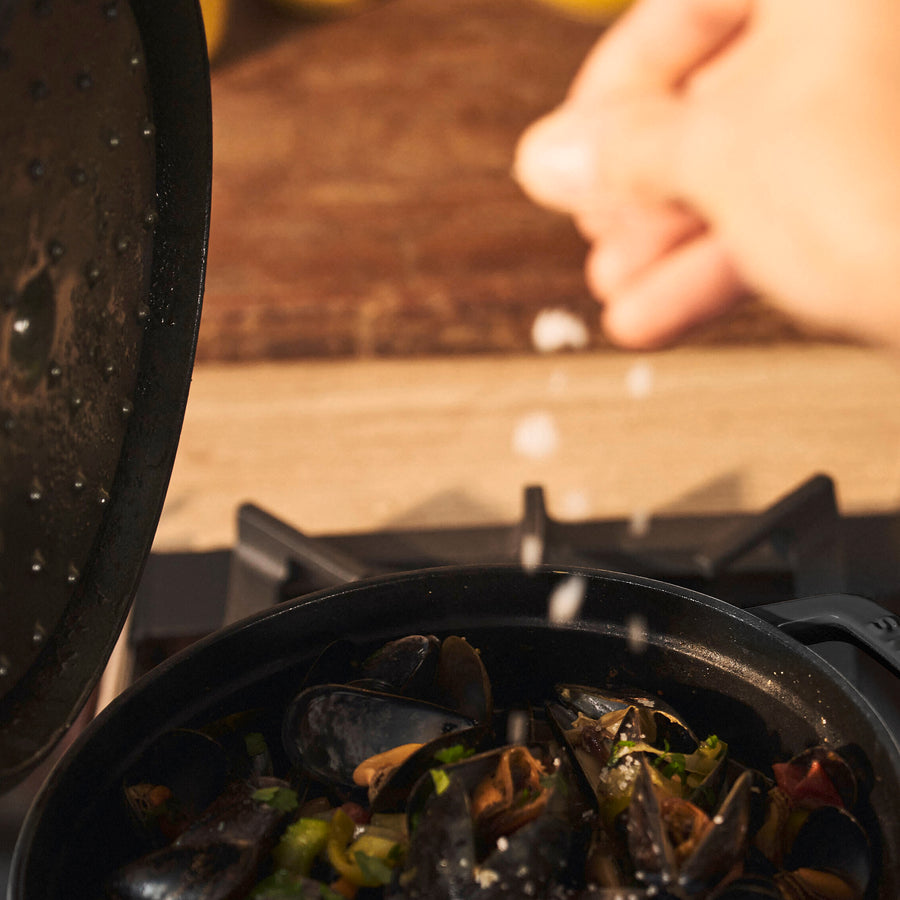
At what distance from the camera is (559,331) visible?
4.82 feet

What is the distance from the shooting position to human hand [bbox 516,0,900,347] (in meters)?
1.08

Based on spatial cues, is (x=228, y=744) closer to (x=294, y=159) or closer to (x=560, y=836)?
(x=560, y=836)

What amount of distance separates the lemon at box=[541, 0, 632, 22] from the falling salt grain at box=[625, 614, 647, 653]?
1920mm

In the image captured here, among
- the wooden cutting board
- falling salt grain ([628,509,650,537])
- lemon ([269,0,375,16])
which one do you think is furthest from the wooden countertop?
lemon ([269,0,375,16])

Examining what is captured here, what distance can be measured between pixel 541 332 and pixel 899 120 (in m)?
0.60

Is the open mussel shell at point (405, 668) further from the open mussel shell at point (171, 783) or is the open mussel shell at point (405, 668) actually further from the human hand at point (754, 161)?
the human hand at point (754, 161)

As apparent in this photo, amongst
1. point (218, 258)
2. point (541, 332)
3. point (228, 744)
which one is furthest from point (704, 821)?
point (218, 258)

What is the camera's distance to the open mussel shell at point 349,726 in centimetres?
43

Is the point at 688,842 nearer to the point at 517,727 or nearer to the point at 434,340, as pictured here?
the point at 517,727

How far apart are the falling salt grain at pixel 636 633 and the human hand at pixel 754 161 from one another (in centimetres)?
79

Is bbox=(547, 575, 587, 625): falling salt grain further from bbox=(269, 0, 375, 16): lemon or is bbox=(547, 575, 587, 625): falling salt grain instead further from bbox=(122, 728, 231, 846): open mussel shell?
bbox=(269, 0, 375, 16): lemon

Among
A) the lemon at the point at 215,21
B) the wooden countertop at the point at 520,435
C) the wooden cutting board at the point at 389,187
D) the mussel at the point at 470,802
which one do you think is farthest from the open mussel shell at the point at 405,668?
the lemon at the point at 215,21

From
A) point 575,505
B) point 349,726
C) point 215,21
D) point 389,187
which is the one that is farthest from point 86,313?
point 215,21

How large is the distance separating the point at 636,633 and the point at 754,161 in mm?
994
